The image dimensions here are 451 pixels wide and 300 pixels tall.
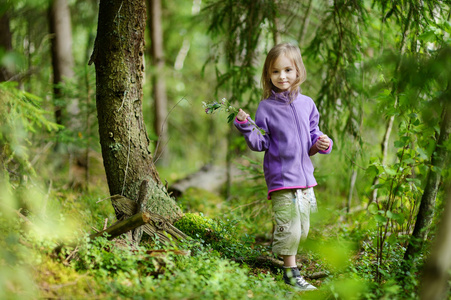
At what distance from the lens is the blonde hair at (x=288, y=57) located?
3.61m

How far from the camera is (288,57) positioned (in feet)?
11.8

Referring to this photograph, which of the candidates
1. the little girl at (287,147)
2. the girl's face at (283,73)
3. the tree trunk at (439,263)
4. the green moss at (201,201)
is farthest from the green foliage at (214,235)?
the green moss at (201,201)

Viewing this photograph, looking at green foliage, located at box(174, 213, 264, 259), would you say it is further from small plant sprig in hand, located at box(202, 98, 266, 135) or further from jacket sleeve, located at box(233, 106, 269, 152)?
small plant sprig in hand, located at box(202, 98, 266, 135)

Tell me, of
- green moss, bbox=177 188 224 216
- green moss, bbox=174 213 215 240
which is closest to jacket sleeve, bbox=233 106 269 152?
green moss, bbox=174 213 215 240

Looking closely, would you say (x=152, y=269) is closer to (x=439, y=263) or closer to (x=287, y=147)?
(x=287, y=147)

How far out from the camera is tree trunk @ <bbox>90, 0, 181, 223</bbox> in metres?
3.51

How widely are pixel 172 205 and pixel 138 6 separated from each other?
2.04 meters

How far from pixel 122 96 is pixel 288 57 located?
1667 millimetres

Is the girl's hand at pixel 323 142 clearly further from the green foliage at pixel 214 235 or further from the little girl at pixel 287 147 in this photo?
the green foliage at pixel 214 235

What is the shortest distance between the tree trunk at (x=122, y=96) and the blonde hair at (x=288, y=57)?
4.22 ft

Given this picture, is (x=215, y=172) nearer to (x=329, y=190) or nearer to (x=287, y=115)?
(x=329, y=190)

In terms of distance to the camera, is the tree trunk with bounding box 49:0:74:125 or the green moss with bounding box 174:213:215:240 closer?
the green moss with bounding box 174:213:215:240

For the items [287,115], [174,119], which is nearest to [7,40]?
[287,115]

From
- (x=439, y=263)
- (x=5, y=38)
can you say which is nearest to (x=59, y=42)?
(x=5, y=38)
